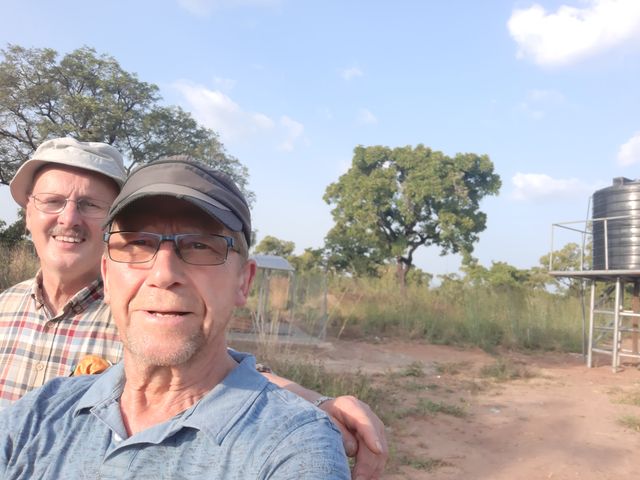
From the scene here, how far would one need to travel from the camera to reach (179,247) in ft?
4.48

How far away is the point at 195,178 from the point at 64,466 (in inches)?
29.1

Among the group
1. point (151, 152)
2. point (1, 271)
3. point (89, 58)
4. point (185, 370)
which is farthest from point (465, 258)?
point (185, 370)

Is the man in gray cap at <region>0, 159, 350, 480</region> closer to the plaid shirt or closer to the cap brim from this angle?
the cap brim

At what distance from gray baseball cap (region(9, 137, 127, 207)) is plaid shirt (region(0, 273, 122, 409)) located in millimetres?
421

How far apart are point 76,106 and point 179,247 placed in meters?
14.8

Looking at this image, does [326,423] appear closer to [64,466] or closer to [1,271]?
[64,466]

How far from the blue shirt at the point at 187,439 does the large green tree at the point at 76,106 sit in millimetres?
13510

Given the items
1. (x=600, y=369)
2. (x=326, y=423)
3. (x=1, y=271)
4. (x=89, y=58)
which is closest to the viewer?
(x=326, y=423)

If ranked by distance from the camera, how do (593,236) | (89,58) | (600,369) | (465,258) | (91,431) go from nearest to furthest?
(91,431) → (600,369) → (593,236) → (89,58) → (465,258)

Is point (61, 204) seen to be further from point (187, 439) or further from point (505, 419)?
point (505, 419)

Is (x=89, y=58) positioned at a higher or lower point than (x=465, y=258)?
higher

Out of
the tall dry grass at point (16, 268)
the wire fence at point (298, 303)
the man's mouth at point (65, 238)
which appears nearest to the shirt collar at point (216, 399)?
the man's mouth at point (65, 238)

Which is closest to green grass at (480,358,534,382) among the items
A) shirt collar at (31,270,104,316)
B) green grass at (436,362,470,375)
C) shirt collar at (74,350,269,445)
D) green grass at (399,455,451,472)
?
green grass at (436,362,470,375)

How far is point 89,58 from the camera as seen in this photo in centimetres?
1516
